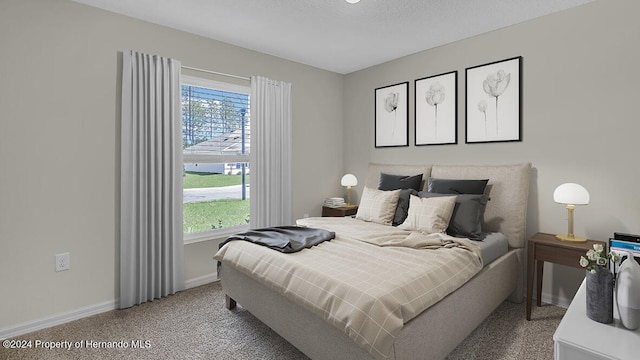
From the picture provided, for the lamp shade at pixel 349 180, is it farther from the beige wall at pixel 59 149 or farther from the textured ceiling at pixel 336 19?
the beige wall at pixel 59 149

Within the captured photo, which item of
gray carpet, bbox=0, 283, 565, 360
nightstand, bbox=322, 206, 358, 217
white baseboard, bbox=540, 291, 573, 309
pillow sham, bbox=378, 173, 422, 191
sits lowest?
gray carpet, bbox=0, 283, 565, 360

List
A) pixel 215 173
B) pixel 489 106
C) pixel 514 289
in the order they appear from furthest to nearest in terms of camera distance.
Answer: pixel 215 173
pixel 489 106
pixel 514 289

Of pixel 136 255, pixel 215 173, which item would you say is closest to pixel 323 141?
pixel 215 173

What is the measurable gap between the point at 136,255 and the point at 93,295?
1.42ft

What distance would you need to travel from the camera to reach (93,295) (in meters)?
2.67

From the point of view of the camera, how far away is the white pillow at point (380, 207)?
3.16m

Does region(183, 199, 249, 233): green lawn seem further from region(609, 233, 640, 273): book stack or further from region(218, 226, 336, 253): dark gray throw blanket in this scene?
region(609, 233, 640, 273): book stack

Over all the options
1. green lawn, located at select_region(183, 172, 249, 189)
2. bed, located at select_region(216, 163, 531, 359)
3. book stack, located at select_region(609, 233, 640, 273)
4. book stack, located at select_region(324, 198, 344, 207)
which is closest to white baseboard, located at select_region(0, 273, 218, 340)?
bed, located at select_region(216, 163, 531, 359)

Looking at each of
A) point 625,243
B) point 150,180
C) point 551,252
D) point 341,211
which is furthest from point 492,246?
point 150,180

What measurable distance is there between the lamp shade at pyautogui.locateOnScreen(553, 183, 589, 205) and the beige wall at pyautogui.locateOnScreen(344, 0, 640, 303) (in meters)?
0.28

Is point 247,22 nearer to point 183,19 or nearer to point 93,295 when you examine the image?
point 183,19

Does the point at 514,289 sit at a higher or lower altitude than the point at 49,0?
lower

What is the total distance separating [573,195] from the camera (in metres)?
2.43

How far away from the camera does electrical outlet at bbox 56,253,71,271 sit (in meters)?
2.51
